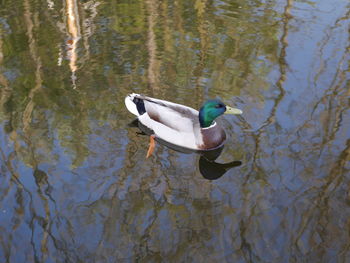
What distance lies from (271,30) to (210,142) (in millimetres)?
4221

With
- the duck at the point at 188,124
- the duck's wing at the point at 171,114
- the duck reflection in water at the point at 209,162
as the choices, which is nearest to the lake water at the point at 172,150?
the duck reflection in water at the point at 209,162

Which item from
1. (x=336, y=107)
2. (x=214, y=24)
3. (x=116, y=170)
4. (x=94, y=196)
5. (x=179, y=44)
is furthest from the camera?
(x=214, y=24)

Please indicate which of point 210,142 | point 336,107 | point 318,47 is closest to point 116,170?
point 210,142

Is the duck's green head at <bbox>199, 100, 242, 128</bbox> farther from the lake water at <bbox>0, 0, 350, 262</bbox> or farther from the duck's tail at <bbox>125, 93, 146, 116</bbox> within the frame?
the duck's tail at <bbox>125, 93, 146, 116</bbox>

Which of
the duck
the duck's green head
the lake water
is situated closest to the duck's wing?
the duck

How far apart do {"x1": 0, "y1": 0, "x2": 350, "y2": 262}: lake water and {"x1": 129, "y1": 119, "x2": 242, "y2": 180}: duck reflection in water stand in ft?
0.13

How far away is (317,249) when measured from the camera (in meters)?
4.86

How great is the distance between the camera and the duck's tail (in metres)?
6.91

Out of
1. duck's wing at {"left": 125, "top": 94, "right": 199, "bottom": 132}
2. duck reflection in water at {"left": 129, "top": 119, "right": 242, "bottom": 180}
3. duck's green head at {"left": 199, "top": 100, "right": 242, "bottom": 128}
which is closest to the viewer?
duck reflection in water at {"left": 129, "top": 119, "right": 242, "bottom": 180}

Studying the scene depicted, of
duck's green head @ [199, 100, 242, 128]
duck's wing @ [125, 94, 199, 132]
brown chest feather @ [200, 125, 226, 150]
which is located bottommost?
brown chest feather @ [200, 125, 226, 150]

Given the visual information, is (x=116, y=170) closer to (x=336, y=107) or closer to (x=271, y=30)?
(x=336, y=107)

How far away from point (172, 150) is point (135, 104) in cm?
93

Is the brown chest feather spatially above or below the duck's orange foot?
above

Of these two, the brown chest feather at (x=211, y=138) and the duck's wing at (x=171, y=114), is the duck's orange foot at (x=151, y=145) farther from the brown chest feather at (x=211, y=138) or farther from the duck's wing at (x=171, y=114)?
the brown chest feather at (x=211, y=138)
